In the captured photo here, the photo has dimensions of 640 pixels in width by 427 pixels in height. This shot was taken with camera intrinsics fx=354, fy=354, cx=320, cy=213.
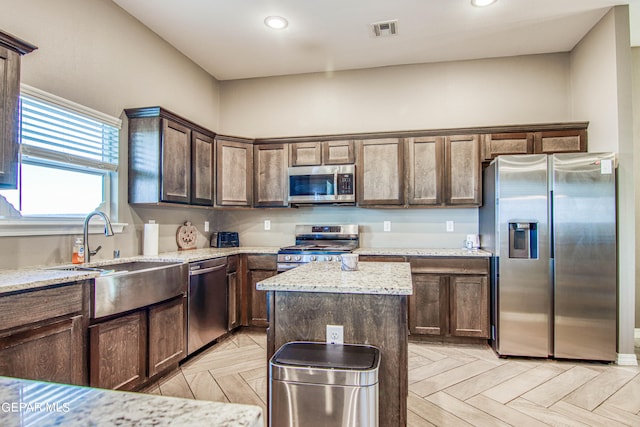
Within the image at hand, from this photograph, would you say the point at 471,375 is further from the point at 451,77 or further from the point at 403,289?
the point at 451,77

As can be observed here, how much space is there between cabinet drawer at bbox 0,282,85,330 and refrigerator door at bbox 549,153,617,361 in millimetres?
3465

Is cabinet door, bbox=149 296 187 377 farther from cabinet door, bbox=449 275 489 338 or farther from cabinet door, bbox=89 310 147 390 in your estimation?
cabinet door, bbox=449 275 489 338

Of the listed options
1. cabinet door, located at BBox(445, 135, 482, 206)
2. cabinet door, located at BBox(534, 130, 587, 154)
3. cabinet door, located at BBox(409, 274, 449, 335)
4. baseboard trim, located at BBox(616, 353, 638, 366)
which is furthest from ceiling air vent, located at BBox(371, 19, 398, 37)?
baseboard trim, located at BBox(616, 353, 638, 366)

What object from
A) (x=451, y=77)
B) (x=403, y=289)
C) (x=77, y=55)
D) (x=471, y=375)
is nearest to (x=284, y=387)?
(x=403, y=289)

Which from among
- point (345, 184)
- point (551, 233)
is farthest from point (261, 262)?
point (551, 233)

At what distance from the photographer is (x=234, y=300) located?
3609mm

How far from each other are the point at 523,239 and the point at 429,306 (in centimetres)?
103

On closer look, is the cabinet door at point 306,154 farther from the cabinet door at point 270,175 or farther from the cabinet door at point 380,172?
the cabinet door at point 380,172

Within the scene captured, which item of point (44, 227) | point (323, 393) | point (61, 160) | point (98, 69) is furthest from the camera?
point (98, 69)

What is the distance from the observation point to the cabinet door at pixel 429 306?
337 cm

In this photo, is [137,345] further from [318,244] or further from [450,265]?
[450,265]

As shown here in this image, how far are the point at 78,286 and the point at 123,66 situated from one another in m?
2.01

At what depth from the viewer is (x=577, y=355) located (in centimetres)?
295

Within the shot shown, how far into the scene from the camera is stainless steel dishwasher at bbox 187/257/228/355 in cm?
294
